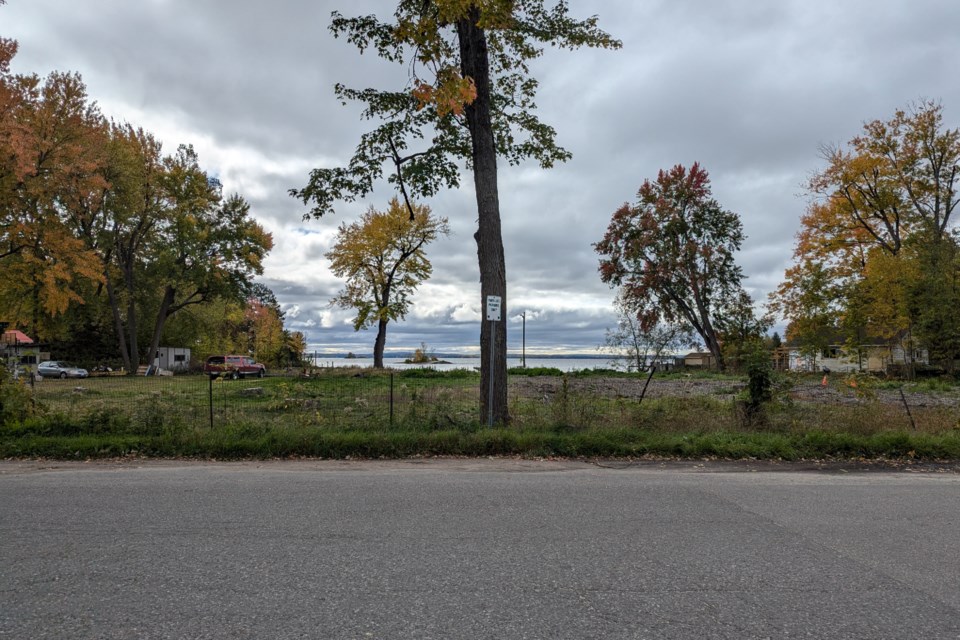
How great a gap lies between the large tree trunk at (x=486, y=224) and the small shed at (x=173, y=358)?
150ft

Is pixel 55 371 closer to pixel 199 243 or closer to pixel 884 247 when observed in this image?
pixel 199 243

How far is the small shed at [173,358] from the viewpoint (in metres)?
50.9

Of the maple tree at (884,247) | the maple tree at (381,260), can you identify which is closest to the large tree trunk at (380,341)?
the maple tree at (381,260)

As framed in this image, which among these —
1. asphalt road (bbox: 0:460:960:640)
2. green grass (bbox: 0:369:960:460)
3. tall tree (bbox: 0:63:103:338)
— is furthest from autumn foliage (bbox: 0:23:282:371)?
asphalt road (bbox: 0:460:960:640)

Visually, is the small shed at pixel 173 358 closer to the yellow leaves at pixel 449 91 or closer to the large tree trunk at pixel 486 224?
the large tree trunk at pixel 486 224

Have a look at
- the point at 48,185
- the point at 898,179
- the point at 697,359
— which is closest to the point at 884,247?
the point at 898,179

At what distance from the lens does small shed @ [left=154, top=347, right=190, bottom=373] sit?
50938 millimetres

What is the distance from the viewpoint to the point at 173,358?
5450 centimetres

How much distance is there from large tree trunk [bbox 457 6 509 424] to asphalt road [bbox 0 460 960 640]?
433 centimetres

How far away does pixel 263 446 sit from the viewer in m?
8.95

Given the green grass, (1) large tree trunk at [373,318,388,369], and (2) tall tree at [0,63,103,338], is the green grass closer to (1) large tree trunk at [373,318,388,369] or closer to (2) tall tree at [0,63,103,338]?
(2) tall tree at [0,63,103,338]

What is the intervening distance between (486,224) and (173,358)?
52.7 metres

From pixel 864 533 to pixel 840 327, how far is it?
37855mm

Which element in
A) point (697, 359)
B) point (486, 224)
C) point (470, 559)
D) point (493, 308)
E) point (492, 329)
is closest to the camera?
point (470, 559)
